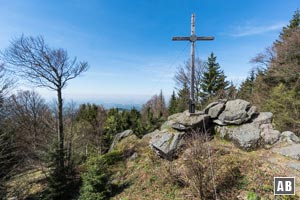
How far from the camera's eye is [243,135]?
250 inches

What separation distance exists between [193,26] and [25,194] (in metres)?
11.5

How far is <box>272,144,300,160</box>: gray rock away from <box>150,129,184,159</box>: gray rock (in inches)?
131

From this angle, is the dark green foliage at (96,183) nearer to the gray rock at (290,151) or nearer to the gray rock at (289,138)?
the gray rock at (290,151)

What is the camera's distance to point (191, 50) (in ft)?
21.9

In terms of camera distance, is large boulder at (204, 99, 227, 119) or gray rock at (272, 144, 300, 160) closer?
gray rock at (272, 144, 300, 160)

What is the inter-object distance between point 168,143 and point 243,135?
9.58 feet

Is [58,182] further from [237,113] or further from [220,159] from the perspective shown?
[237,113]

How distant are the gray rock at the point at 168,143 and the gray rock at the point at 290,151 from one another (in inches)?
131

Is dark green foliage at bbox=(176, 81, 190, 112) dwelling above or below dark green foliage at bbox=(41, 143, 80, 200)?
above

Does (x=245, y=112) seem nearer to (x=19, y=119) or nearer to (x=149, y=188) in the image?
(x=149, y=188)

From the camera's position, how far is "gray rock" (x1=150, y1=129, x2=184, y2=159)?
652cm

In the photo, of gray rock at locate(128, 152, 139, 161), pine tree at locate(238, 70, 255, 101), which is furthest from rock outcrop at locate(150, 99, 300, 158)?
pine tree at locate(238, 70, 255, 101)

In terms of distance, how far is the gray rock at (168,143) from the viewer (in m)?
6.52

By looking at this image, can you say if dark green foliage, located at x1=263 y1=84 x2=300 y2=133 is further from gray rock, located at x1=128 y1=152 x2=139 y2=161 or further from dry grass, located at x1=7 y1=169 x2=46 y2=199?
dry grass, located at x1=7 y1=169 x2=46 y2=199
